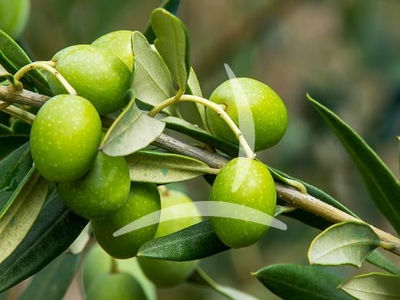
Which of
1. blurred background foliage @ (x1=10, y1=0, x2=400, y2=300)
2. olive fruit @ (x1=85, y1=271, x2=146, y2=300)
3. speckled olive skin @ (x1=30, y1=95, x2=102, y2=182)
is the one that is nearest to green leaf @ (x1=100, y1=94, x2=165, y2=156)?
speckled olive skin @ (x1=30, y1=95, x2=102, y2=182)

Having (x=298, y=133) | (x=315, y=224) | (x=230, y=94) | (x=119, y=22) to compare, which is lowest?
(x=298, y=133)

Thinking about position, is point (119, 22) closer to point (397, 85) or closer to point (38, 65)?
point (397, 85)

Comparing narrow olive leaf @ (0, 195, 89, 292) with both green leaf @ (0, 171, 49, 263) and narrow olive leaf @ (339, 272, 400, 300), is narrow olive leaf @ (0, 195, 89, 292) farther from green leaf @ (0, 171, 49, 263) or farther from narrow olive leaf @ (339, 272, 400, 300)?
narrow olive leaf @ (339, 272, 400, 300)

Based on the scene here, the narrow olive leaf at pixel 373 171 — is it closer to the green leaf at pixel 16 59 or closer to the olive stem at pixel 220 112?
the olive stem at pixel 220 112

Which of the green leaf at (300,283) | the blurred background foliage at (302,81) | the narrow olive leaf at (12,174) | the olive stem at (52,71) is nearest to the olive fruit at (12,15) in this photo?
the narrow olive leaf at (12,174)

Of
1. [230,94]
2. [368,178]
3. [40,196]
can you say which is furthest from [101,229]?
[368,178]
